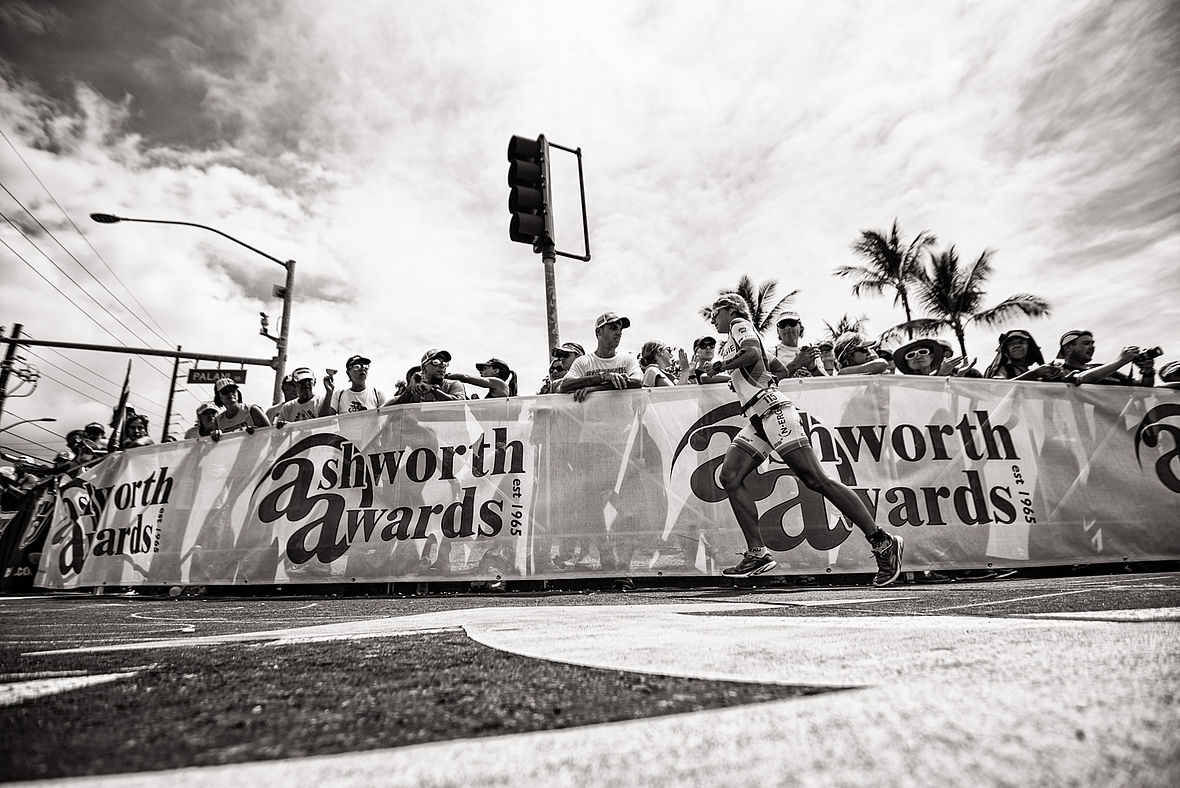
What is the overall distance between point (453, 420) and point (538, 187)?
8.49ft

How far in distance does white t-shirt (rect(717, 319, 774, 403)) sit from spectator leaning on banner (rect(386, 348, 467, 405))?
9.66ft

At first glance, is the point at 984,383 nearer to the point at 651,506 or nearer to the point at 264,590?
the point at 651,506

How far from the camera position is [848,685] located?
2.89 ft

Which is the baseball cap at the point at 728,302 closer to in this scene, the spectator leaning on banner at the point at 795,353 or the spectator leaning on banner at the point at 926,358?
the spectator leaning on banner at the point at 795,353

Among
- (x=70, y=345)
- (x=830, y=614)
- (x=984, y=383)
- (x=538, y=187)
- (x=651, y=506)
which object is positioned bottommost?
(x=830, y=614)

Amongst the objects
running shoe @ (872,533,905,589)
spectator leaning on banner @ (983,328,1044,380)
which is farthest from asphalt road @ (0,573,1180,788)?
spectator leaning on banner @ (983,328,1044,380)

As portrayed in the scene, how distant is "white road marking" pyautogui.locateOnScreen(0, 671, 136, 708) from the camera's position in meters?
1.03

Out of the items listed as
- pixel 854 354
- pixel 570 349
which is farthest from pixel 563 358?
pixel 854 354

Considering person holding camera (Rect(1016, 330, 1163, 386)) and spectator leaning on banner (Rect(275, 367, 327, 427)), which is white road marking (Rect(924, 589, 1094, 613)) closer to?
person holding camera (Rect(1016, 330, 1163, 386))

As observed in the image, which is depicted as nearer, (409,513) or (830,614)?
(830,614)

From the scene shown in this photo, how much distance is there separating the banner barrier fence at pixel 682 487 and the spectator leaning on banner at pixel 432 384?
15.1 inches

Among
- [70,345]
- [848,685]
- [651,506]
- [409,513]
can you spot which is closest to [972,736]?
[848,685]

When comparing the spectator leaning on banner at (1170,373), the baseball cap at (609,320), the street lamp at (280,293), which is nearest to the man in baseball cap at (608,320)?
the baseball cap at (609,320)

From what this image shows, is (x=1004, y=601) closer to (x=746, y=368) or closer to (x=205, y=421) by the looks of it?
(x=746, y=368)
